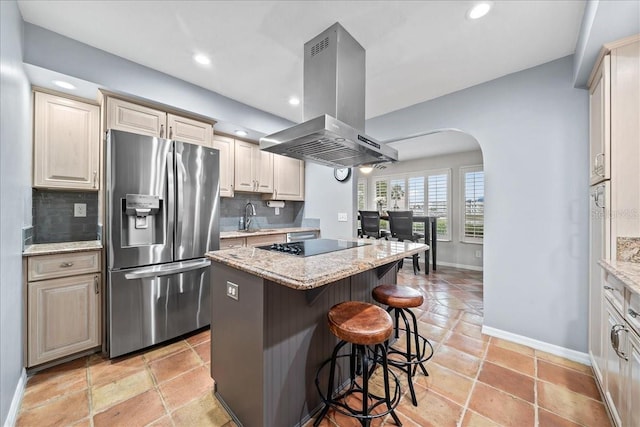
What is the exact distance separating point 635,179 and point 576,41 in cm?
120

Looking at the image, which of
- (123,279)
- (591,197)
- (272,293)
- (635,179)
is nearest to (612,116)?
(635,179)

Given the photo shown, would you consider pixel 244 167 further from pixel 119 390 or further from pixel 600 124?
pixel 600 124

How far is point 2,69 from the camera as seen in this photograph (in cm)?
129

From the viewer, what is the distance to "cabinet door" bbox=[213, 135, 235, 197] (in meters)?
3.20

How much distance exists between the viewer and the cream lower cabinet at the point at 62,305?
1.80m

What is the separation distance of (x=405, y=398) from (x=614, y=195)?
187cm

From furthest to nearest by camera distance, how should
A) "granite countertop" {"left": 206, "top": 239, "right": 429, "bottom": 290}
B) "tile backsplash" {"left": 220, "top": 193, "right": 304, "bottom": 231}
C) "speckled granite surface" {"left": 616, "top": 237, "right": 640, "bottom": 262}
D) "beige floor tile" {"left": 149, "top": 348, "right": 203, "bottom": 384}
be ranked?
1. "tile backsplash" {"left": 220, "top": 193, "right": 304, "bottom": 231}
2. "beige floor tile" {"left": 149, "top": 348, "right": 203, "bottom": 384}
3. "speckled granite surface" {"left": 616, "top": 237, "right": 640, "bottom": 262}
4. "granite countertop" {"left": 206, "top": 239, "right": 429, "bottom": 290}

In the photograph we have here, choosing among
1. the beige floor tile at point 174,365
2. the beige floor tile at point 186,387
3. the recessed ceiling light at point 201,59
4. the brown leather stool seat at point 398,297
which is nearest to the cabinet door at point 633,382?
the brown leather stool seat at point 398,297

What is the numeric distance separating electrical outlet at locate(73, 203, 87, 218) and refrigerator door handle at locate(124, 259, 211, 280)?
36.7 inches

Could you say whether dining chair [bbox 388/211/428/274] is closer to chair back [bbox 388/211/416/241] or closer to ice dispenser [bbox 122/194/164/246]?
chair back [bbox 388/211/416/241]

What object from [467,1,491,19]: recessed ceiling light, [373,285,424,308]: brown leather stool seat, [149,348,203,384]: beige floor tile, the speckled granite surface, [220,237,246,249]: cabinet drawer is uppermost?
[467,1,491,19]: recessed ceiling light

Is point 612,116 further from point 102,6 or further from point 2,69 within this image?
point 2,69

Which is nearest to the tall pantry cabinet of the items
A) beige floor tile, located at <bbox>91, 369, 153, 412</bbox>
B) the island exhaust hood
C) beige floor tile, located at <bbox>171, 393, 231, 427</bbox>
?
the island exhaust hood

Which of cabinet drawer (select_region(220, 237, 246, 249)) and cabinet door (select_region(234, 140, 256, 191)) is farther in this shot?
cabinet door (select_region(234, 140, 256, 191))
